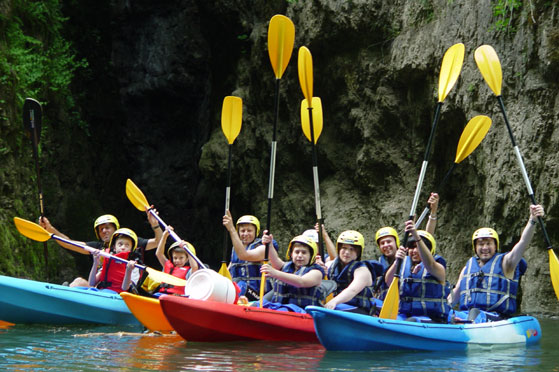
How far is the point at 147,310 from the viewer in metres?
6.84

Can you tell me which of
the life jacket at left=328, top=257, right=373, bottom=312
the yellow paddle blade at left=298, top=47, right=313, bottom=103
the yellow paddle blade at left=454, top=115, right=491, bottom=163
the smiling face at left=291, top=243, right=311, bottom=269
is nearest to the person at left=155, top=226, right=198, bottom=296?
the smiling face at left=291, top=243, right=311, bottom=269

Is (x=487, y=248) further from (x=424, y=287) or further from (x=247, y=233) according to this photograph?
(x=247, y=233)

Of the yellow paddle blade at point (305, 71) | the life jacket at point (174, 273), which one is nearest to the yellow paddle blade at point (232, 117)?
the yellow paddle blade at point (305, 71)

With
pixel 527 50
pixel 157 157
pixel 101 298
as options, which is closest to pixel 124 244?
pixel 101 298

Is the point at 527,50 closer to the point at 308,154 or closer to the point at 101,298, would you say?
the point at 308,154

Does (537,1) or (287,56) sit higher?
(537,1)

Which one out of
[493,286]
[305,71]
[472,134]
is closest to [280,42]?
[305,71]

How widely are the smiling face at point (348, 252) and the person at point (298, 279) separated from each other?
0.81 ft

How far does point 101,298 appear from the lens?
25.6ft

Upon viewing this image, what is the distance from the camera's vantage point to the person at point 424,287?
6090mm

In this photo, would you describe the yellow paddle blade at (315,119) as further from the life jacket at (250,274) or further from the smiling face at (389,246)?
the smiling face at (389,246)

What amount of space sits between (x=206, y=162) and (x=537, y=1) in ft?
25.2

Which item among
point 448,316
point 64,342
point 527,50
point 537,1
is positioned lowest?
point 64,342

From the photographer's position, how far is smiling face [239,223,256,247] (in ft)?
26.2
